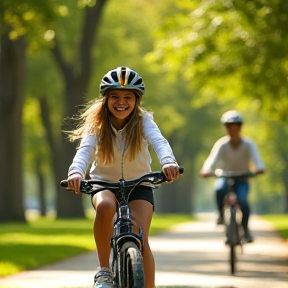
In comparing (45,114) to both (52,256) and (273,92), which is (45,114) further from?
(52,256)

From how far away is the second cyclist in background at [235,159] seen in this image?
45.7ft

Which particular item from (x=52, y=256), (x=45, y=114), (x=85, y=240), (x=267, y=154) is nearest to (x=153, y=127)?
(x=52, y=256)

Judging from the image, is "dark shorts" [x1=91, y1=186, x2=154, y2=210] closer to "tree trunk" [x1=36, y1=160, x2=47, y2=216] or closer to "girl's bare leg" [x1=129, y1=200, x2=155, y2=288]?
"girl's bare leg" [x1=129, y1=200, x2=155, y2=288]

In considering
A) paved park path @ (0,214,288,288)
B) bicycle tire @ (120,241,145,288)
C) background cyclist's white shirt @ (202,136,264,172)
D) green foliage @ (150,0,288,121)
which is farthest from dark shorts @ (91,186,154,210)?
green foliage @ (150,0,288,121)

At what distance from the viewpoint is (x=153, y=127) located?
296 inches

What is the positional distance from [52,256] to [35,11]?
4741 mm

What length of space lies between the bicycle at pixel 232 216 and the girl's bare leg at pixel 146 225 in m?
6.24

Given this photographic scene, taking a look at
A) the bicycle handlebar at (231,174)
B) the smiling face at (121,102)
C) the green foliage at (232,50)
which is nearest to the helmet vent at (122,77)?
the smiling face at (121,102)

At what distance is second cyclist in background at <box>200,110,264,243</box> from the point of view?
45.7 ft

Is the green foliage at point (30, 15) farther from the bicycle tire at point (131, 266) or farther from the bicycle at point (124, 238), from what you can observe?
the bicycle tire at point (131, 266)

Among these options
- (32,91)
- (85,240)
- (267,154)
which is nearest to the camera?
(85,240)

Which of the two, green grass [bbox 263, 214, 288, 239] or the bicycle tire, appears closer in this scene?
the bicycle tire

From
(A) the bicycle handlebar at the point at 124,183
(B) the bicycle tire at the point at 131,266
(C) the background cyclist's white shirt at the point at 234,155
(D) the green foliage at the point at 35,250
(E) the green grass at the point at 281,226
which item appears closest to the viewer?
(B) the bicycle tire at the point at 131,266

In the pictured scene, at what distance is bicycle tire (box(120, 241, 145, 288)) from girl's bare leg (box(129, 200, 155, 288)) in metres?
0.31
